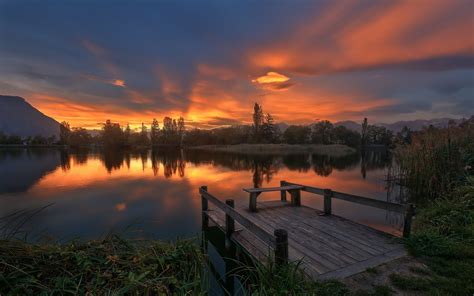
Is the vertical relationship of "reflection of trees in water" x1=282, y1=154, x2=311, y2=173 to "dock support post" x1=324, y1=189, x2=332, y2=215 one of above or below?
below

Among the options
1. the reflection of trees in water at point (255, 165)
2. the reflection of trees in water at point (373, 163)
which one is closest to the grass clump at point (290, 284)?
the reflection of trees in water at point (255, 165)

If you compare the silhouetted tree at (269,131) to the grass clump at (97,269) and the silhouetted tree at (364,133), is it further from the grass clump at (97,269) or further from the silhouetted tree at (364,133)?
the grass clump at (97,269)

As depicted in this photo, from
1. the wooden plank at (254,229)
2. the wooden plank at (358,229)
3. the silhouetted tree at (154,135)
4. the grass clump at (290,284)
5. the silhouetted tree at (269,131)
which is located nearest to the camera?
the grass clump at (290,284)

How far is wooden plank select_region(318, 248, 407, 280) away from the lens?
3854 mm

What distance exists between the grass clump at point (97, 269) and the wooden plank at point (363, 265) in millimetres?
2492

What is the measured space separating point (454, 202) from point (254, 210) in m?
6.25

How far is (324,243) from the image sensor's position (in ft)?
17.3

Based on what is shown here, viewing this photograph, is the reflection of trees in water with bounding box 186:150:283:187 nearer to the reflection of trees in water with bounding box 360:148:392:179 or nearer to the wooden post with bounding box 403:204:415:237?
the reflection of trees in water with bounding box 360:148:392:179

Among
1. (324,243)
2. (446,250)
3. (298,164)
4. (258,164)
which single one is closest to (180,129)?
(258,164)

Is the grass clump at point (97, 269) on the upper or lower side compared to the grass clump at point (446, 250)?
upper

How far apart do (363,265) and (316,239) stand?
146 cm

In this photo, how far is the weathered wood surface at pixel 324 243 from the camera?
4195mm

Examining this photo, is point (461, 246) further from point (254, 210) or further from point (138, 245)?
point (138, 245)

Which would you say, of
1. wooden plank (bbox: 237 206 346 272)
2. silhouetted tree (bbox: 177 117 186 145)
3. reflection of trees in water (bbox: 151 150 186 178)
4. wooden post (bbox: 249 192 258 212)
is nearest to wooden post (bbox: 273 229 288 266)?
wooden plank (bbox: 237 206 346 272)
